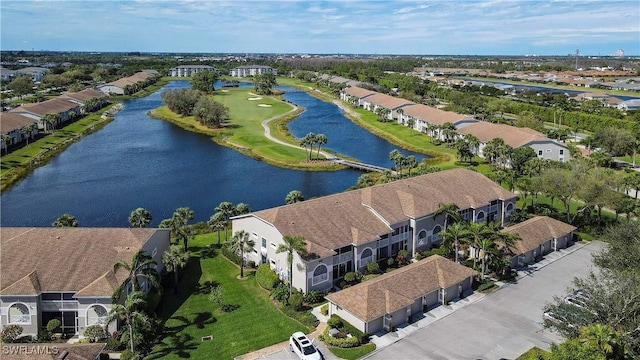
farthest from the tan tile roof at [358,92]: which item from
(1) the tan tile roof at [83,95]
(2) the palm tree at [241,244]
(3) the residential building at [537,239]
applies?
(2) the palm tree at [241,244]

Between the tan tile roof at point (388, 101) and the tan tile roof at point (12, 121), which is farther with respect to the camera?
the tan tile roof at point (388, 101)

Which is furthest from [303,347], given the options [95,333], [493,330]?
[95,333]

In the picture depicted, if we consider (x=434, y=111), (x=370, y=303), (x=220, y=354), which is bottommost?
(x=220, y=354)

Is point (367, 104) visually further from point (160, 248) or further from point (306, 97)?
point (160, 248)

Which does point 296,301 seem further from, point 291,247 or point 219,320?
point 219,320

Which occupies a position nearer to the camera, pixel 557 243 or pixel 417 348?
pixel 417 348

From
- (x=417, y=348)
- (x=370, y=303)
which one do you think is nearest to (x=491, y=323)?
(x=417, y=348)

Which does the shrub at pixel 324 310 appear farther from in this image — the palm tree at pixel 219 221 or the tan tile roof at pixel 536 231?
the tan tile roof at pixel 536 231

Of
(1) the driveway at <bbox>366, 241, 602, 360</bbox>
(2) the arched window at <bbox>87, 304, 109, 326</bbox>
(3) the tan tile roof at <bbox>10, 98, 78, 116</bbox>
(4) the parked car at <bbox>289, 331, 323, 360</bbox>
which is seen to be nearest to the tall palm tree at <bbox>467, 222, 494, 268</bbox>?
(1) the driveway at <bbox>366, 241, 602, 360</bbox>
